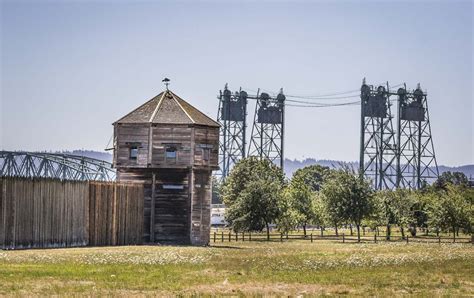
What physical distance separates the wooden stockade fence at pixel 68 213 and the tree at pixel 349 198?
24.7 m

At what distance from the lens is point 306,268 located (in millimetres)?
38375

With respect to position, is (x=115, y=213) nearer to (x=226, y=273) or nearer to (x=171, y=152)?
(x=171, y=152)

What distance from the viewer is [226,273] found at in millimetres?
35281

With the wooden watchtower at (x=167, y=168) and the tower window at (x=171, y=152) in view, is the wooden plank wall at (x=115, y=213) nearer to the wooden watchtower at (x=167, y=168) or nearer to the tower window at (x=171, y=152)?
the wooden watchtower at (x=167, y=168)

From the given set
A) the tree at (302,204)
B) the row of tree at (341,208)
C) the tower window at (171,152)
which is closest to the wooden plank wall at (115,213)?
the tower window at (171,152)

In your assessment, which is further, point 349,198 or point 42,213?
point 349,198

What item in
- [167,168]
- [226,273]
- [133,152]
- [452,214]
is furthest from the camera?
[452,214]

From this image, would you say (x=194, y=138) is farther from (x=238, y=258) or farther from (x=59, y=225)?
(x=238, y=258)

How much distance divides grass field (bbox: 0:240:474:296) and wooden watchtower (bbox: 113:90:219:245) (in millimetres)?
11717

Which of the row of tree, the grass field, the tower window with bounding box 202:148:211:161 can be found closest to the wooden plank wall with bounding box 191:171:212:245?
the tower window with bounding box 202:148:211:161

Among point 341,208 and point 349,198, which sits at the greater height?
point 349,198

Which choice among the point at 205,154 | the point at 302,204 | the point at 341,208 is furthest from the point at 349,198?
the point at 205,154

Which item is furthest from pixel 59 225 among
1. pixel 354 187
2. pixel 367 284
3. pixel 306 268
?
pixel 354 187

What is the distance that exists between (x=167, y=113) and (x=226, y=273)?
2616cm
